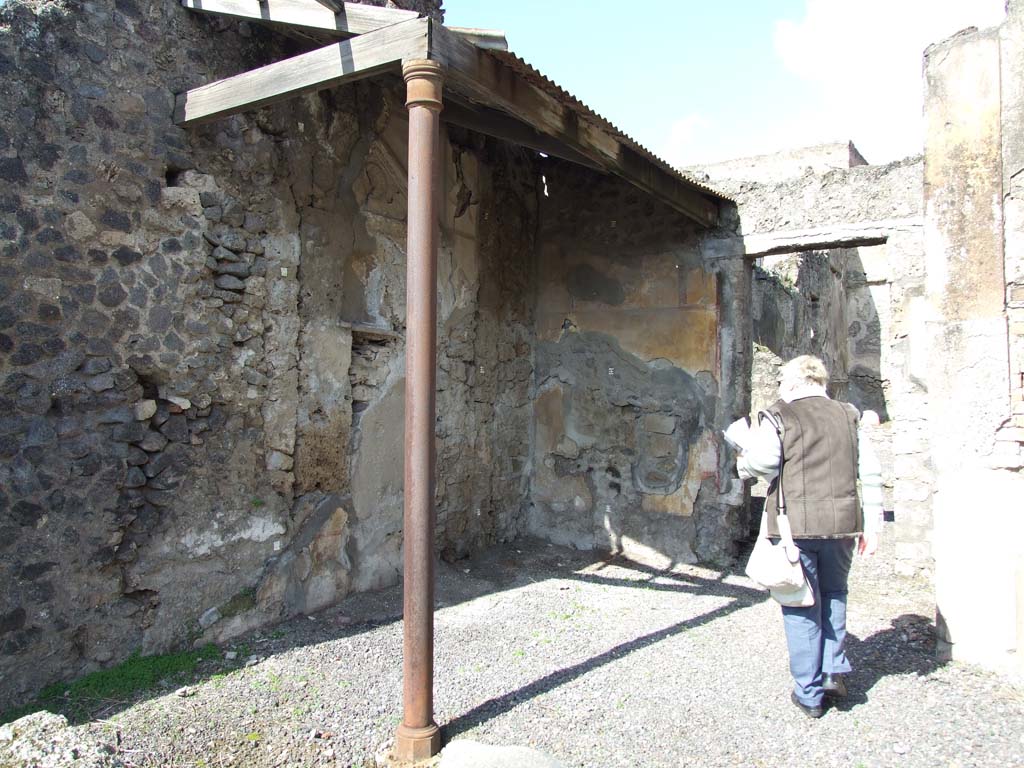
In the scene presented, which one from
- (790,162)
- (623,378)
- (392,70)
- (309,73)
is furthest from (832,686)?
(790,162)

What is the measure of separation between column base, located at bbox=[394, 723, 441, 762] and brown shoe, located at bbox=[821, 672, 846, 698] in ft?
5.89

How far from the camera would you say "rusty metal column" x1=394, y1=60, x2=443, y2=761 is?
3.01 m

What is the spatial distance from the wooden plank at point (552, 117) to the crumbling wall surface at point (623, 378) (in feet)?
1.84

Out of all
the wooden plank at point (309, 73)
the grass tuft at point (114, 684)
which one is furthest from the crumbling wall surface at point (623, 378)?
the grass tuft at point (114, 684)

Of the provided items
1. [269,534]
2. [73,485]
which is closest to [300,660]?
[269,534]

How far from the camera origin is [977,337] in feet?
12.4

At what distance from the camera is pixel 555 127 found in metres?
4.14

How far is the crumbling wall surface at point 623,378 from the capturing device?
595cm

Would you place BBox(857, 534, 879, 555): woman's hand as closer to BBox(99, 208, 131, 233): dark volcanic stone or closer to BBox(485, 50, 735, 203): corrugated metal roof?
BBox(485, 50, 735, 203): corrugated metal roof

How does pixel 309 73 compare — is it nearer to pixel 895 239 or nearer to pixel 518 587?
pixel 518 587

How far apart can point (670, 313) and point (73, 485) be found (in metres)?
4.38

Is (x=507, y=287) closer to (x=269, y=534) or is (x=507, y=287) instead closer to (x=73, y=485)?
(x=269, y=534)

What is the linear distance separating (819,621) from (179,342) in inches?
137

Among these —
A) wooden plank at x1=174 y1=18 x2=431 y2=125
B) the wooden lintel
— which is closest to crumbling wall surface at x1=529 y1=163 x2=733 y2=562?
the wooden lintel
